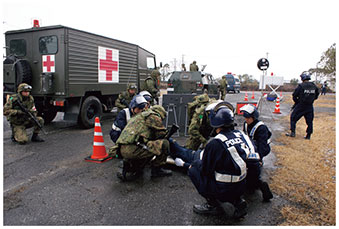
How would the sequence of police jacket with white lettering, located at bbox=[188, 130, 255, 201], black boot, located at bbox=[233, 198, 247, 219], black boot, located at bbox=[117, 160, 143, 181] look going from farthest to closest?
black boot, located at bbox=[117, 160, 143, 181], black boot, located at bbox=[233, 198, 247, 219], police jacket with white lettering, located at bbox=[188, 130, 255, 201]

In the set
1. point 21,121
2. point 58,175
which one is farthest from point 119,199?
point 21,121

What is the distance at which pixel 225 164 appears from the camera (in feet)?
8.25

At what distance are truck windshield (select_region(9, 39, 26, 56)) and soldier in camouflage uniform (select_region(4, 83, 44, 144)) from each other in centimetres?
207

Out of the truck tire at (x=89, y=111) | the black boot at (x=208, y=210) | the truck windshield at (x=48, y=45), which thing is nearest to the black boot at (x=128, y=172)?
the black boot at (x=208, y=210)

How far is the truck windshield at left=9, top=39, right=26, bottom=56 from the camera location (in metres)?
7.21

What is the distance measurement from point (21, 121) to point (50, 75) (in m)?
1.56

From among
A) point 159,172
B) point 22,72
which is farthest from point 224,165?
point 22,72

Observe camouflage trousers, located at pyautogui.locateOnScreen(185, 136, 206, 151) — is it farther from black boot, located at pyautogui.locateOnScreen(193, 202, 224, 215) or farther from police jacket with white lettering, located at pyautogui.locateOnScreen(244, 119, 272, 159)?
black boot, located at pyautogui.locateOnScreen(193, 202, 224, 215)

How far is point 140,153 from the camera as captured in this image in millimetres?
3496

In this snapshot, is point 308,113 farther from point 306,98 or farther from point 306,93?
point 306,93

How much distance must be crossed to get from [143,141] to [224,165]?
4.53ft

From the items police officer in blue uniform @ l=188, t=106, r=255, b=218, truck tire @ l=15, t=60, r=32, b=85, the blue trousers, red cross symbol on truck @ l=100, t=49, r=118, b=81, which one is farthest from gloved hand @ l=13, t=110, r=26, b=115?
the blue trousers

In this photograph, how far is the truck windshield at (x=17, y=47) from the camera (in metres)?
7.21

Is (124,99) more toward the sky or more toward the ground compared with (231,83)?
more toward the ground
